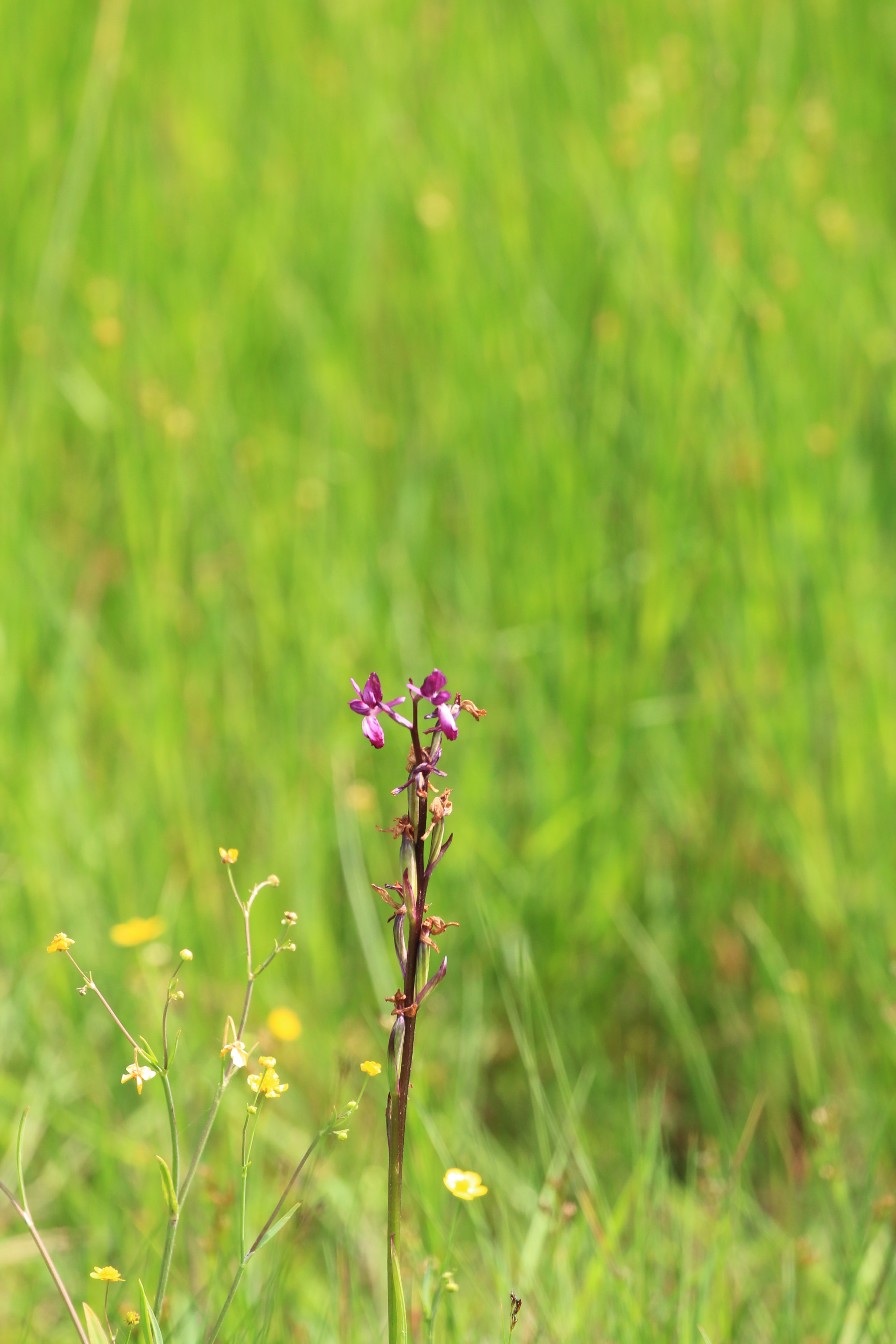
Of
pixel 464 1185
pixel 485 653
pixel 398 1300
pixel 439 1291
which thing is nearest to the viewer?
pixel 398 1300

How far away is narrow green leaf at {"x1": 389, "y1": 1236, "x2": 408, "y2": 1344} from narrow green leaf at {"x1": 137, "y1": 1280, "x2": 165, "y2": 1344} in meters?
0.15

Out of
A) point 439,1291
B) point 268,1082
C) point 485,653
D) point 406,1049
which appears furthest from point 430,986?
point 485,653

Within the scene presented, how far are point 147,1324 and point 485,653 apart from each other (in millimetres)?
1365

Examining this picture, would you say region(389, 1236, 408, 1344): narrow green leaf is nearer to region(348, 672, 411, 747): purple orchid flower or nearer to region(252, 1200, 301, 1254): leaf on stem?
region(252, 1200, 301, 1254): leaf on stem

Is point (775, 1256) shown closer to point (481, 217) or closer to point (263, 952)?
point (263, 952)

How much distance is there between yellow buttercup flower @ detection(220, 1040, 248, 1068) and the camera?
0.78 metres

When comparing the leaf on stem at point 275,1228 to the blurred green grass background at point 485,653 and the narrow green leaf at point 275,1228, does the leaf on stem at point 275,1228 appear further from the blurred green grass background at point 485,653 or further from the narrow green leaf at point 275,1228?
the blurred green grass background at point 485,653

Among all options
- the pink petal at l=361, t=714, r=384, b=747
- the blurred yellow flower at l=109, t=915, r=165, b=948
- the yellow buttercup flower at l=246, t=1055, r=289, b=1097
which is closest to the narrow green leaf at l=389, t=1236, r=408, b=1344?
the yellow buttercup flower at l=246, t=1055, r=289, b=1097

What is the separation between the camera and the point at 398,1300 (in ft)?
2.43

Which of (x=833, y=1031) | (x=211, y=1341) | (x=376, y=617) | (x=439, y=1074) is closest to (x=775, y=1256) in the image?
(x=833, y=1031)

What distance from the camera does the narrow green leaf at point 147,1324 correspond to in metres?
0.73

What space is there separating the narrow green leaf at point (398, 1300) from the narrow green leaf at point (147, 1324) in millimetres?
153

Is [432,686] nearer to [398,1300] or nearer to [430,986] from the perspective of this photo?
[430,986]

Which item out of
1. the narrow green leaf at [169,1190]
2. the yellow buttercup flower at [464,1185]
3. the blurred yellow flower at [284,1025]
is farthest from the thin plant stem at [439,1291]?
the blurred yellow flower at [284,1025]
